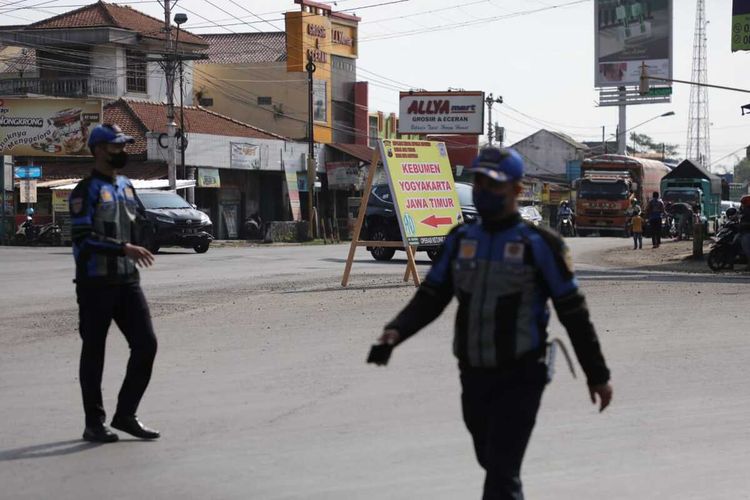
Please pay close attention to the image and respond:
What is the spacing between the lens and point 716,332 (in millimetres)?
13062

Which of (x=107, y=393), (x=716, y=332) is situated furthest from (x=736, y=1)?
(x=107, y=393)

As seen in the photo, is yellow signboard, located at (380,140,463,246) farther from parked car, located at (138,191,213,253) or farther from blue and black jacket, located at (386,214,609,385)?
blue and black jacket, located at (386,214,609,385)

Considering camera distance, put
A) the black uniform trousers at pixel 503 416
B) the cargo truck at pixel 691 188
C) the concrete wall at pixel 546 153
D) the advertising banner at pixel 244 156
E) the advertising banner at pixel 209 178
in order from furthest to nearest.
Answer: the concrete wall at pixel 546 153, the cargo truck at pixel 691 188, the advertising banner at pixel 244 156, the advertising banner at pixel 209 178, the black uniform trousers at pixel 503 416

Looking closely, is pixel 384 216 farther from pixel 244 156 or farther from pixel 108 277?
pixel 244 156

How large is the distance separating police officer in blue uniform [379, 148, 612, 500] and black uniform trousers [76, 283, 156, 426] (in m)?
3.05

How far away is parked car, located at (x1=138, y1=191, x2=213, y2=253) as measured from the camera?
105ft

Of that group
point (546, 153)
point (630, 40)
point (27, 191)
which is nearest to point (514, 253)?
point (27, 191)

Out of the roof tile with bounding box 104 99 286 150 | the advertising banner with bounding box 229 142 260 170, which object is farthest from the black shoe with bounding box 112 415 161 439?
the advertising banner with bounding box 229 142 260 170

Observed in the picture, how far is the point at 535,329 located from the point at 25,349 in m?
8.36

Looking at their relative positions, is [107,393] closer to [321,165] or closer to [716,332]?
[716,332]

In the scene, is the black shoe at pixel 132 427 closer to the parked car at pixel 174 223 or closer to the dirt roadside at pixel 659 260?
the dirt roadside at pixel 659 260

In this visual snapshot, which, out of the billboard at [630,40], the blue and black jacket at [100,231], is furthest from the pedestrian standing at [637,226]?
the billboard at [630,40]

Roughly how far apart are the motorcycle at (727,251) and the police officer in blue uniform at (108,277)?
18548mm

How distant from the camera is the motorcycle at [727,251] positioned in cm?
2419
